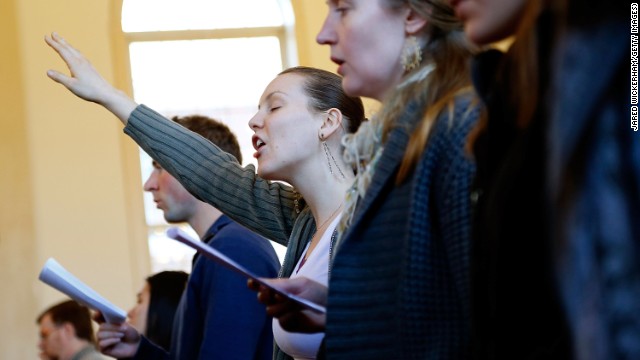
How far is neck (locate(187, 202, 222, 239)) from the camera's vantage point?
4031 millimetres

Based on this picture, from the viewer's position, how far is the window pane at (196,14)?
342 inches

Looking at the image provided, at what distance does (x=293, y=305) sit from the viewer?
6.89 ft

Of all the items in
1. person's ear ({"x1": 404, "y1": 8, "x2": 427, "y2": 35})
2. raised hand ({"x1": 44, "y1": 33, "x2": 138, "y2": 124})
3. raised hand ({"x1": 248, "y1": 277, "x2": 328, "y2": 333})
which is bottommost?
raised hand ({"x1": 248, "y1": 277, "x2": 328, "y2": 333})

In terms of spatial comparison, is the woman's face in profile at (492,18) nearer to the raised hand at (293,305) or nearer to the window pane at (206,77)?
the raised hand at (293,305)

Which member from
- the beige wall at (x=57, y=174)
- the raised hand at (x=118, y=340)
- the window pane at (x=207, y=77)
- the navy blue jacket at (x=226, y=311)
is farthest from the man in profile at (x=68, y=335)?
the window pane at (x=207, y=77)

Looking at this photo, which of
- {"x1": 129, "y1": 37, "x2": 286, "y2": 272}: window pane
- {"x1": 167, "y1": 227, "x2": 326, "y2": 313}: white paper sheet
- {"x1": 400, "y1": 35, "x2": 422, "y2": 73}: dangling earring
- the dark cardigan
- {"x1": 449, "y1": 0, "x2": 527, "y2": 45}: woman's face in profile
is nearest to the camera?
{"x1": 449, "y1": 0, "x2": 527, "y2": 45}: woman's face in profile

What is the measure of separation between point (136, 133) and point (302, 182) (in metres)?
0.51

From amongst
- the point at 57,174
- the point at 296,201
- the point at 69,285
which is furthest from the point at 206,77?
the point at 69,285

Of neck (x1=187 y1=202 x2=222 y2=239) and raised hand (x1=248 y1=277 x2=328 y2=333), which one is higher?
raised hand (x1=248 y1=277 x2=328 y2=333)

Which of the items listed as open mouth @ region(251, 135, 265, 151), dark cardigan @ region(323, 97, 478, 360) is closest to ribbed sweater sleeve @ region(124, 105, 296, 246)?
open mouth @ region(251, 135, 265, 151)

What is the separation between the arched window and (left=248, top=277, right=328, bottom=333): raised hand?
6.34 m

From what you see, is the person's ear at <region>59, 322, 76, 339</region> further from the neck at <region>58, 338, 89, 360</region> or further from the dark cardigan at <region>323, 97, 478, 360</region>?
the dark cardigan at <region>323, 97, 478, 360</region>

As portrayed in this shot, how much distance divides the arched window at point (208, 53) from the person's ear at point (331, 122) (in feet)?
17.5

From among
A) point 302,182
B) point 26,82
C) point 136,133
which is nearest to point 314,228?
point 302,182
